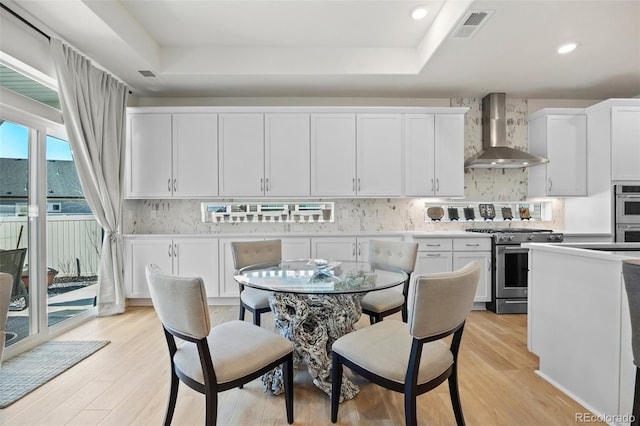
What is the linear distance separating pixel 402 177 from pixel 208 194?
8.10ft

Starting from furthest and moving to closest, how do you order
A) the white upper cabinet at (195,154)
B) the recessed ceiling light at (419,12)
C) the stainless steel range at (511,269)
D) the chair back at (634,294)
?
the white upper cabinet at (195,154) < the stainless steel range at (511,269) < the recessed ceiling light at (419,12) < the chair back at (634,294)

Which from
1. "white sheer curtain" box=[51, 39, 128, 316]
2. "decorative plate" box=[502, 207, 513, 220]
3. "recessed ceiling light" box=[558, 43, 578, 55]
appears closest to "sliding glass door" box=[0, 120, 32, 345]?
"white sheer curtain" box=[51, 39, 128, 316]

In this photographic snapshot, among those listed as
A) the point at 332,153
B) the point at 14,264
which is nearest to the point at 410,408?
the point at 332,153

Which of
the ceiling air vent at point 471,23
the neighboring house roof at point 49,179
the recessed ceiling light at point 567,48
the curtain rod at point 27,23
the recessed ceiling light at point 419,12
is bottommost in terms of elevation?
the neighboring house roof at point 49,179

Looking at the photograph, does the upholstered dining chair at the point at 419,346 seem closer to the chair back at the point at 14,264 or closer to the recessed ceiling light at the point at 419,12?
the recessed ceiling light at the point at 419,12

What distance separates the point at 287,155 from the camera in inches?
150

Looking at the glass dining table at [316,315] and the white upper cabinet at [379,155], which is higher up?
the white upper cabinet at [379,155]

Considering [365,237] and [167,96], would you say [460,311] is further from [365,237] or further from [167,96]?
[167,96]

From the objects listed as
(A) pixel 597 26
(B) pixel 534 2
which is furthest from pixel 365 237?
(A) pixel 597 26

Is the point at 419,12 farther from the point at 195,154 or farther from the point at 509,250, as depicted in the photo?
the point at 195,154

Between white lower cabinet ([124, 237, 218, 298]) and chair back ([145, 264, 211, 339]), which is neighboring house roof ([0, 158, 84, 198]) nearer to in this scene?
white lower cabinet ([124, 237, 218, 298])

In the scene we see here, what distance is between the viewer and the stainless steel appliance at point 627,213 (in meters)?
3.57

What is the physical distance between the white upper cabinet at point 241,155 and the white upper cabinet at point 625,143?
426cm

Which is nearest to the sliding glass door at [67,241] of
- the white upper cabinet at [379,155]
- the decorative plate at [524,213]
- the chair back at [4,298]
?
the chair back at [4,298]
